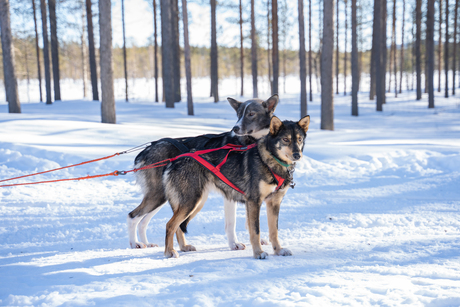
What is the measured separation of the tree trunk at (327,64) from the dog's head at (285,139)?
11.9 m

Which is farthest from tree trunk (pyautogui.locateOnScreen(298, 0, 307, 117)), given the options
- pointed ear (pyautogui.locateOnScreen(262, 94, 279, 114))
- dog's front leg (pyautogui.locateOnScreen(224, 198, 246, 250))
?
dog's front leg (pyautogui.locateOnScreen(224, 198, 246, 250))

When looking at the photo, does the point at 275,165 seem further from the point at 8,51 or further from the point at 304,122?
the point at 8,51

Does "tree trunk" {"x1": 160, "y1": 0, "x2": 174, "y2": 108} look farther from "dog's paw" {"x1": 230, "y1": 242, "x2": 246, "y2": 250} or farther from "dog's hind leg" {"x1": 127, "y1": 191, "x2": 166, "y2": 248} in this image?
"dog's paw" {"x1": 230, "y1": 242, "x2": 246, "y2": 250}

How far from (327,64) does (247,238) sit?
11700 millimetres

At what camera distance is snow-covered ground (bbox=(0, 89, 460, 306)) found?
9.86 ft

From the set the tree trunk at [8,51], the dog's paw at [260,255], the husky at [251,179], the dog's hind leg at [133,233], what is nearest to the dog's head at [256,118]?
the husky at [251,179]

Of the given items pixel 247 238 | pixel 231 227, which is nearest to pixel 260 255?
pixel 231 227

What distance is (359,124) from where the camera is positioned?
20.8 meters

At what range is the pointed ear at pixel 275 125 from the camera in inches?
153

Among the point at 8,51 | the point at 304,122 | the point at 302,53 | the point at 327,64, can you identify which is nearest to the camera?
the point at 304,122

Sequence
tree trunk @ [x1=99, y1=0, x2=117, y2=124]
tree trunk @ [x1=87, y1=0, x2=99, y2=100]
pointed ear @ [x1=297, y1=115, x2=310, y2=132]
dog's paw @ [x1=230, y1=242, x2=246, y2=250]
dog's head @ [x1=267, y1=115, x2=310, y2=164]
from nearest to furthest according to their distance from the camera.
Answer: dog's head @ [x1=267, y1=115, x2=310, y2=164]
pointed ear @ [x1=297, y1=115, x2=310, y2=132]
dog's paw @ [x1=230, y1=242, x2=246, y2=250]
tree trunk @ [x1=99, y1=0, x2=117, y2=124]
tree trunk @ [x1=87, y1=0, x2=99, y2=100]

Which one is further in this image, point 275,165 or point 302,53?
point 302,53

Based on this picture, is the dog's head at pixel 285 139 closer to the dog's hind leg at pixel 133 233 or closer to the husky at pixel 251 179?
the husky at pixel 251 179

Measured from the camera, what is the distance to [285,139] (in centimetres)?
393
